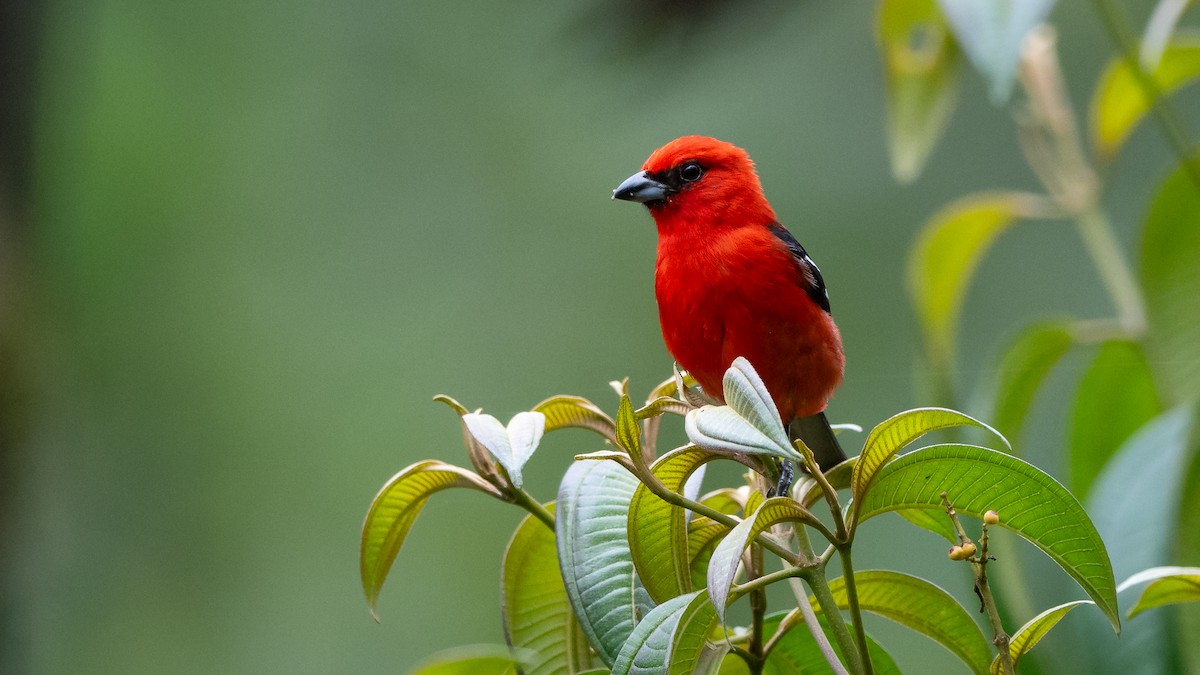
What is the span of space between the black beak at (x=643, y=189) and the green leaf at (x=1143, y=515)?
872mm

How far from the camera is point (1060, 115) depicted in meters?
2.40

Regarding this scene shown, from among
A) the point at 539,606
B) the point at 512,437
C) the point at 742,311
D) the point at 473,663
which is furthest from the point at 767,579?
the point at 742,311

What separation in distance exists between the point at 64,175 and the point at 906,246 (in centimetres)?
444

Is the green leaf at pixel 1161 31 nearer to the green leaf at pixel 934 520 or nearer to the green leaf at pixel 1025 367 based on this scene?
the green leaf at pixel 1025 367

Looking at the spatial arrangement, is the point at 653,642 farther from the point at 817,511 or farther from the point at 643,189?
the point at 643,189

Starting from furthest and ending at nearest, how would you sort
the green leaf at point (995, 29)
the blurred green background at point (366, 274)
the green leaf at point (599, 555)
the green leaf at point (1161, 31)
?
the blurred green background at point (366, 274) < the green leaf at point (1161, 31) < the green leaf at point (995, 29) < the green leaf at point (599, 555)

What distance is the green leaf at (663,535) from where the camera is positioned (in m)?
1.20

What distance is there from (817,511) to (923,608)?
0.64 metres

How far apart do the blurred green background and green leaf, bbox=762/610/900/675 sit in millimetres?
4089

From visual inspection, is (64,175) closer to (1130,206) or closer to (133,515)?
(133,515)

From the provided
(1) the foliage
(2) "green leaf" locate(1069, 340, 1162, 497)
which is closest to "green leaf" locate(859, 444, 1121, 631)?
(1) the foliage

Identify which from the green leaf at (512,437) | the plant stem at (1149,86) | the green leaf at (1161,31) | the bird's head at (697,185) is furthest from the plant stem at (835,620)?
the green leaf at (1161,31)

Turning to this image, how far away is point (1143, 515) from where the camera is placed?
197 centimetres

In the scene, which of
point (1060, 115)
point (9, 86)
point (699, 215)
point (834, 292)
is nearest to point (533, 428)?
point (699, 215)
